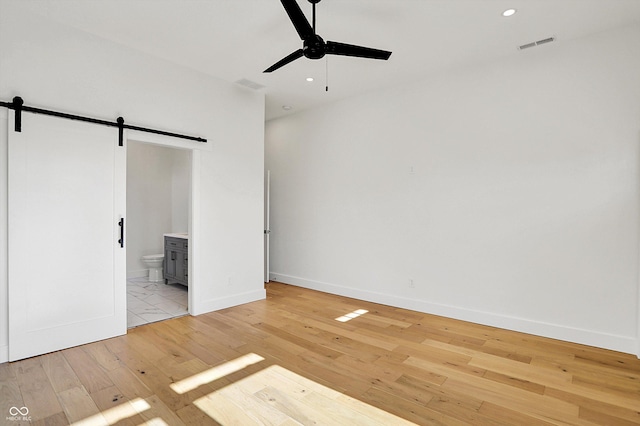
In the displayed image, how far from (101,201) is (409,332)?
11.4 feet

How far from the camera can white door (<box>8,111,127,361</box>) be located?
285cm

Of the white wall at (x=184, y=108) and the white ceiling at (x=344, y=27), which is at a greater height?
the white ceiling at (x=344, y=27)

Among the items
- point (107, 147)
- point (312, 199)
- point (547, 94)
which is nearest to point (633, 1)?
Result: point (547, 94)

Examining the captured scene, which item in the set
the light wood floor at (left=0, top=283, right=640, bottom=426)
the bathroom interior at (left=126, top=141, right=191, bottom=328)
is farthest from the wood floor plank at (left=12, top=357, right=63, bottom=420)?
the bathroom interior at (left=126, top=141, right=191, bottom=328)

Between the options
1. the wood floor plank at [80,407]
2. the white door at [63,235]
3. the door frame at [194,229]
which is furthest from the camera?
the door frame at [194,229]

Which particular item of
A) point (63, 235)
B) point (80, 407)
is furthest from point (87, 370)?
point (63, 235)

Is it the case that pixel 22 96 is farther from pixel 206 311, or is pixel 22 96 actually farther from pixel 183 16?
pixel 206 311

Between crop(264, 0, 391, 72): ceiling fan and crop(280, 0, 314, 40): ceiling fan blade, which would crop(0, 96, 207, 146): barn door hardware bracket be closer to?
crop(264, 0, 391, 72): ceiling fan

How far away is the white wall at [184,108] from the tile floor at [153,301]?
0.48m

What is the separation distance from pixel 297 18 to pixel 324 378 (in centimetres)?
265

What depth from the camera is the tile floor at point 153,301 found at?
3.98m

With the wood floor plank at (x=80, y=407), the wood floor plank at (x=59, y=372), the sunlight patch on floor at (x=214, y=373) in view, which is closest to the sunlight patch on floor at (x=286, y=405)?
the sunlight patch on floor at (x=214, y=373)

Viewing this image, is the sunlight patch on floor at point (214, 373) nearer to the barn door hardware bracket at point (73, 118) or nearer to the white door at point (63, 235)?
the white door at point (63, 235)

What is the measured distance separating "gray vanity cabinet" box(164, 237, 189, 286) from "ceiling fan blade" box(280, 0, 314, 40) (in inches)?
145
